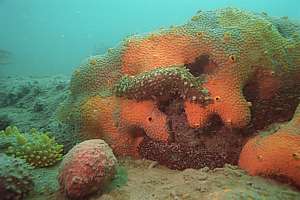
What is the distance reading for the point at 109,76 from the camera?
167 inches

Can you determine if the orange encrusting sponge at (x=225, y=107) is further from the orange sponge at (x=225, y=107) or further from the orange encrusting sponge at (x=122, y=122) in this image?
the orange encrusting sponge at (x=122, y=122)

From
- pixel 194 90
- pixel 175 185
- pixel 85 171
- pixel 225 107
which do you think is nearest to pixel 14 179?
pixel 85 171

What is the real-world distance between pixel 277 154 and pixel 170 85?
4.73ft

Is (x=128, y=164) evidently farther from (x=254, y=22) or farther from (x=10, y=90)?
(x=10, y=90)

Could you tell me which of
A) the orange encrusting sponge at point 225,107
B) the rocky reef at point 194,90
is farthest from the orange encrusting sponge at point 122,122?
the orange encrusting sponge at point 225,107

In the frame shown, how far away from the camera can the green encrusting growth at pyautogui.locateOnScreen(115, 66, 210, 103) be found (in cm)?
347

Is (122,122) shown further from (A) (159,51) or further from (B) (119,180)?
(A) (159,51)

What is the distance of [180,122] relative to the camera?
3.74 meters

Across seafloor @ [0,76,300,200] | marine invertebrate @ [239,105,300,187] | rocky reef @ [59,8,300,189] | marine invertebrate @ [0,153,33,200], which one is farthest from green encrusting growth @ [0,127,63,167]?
marine invertebrate @ [239,105,300,187]

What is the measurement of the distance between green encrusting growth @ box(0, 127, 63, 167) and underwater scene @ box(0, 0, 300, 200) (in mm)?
14

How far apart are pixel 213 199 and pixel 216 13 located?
→ 277cm

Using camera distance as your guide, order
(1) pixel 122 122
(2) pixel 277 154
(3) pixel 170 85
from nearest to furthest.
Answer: (2) pixel 277 154, (3) pixel 170 85, (1) pixel 122 122

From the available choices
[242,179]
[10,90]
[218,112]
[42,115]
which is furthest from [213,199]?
[10,90]

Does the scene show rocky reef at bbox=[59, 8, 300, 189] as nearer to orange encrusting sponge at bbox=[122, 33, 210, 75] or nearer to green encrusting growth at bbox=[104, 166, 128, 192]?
orange encrusting sponge at bbox=[122, 33, 210, 75]
